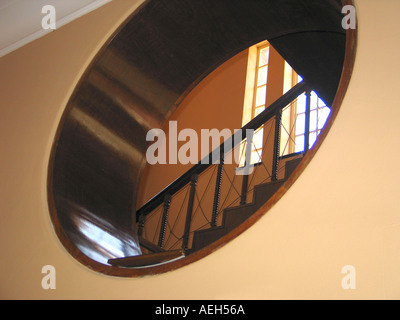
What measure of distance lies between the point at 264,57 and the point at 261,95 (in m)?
0.77

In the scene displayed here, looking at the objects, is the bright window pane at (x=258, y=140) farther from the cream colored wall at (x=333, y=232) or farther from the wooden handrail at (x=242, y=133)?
the cream colored wall at (x=333, y=232)

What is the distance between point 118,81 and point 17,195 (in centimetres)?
84

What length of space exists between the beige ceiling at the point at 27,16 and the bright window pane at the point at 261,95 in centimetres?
451

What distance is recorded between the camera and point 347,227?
4.87 ft

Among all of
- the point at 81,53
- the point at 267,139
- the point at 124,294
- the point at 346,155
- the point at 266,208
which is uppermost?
the point at 267,139

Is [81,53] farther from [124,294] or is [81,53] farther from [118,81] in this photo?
[124,294]

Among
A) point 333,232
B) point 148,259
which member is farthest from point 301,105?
point 333,232

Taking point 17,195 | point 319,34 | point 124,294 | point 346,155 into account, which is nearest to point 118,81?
point 17,195

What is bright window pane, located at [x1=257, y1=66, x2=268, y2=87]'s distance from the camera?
299 inches

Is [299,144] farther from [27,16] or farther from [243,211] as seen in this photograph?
[27,16]

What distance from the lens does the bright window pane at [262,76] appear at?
24.9 ft

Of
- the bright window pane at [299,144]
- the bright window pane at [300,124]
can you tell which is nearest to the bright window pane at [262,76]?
the bright window pane at [300,124]

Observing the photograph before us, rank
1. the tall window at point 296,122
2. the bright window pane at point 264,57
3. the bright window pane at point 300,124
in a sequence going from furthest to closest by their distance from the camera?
1. the bright window pane at point 264,57
2. the bright window pane at point 300,124
3. the tall window at point 296,122

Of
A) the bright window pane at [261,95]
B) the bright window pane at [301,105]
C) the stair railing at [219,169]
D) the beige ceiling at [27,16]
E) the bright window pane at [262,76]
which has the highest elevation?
the bright window pane at [262,76]
